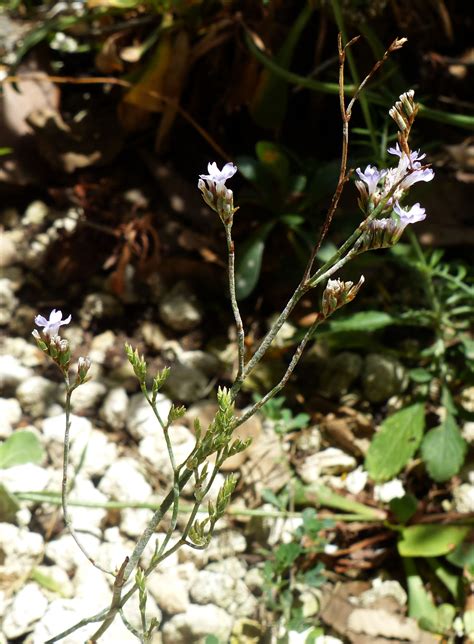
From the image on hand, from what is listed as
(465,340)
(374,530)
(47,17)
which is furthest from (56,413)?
(47,17)

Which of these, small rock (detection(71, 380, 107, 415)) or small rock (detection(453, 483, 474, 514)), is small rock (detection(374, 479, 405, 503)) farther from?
small rock (detection(71, 380, 107, 415))

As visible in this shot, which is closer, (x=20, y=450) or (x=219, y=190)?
(x=219, y=190)

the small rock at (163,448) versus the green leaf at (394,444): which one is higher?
the small rock at (163,448)

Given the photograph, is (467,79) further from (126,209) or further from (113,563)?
(113,563)

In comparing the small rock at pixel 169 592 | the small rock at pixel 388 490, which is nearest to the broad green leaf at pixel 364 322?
the small rock at pixel 388 490

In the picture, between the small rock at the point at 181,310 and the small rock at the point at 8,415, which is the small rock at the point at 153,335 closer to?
the small rock at the point at 181,310

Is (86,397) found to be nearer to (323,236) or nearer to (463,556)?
(463,556)

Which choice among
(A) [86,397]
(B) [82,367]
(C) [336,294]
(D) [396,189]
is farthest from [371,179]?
(A) [86,397]
